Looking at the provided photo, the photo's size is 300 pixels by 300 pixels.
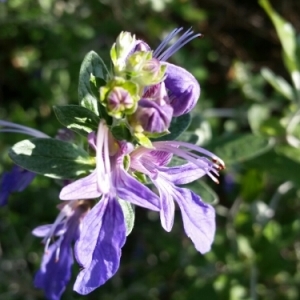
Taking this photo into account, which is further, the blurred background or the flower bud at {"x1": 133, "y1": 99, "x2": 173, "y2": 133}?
the blurred background

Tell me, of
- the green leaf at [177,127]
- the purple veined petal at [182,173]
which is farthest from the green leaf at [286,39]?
the purple veined petal at [182,173]

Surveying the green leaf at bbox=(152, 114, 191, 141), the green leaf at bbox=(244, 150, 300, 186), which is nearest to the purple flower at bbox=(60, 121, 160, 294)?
the green leaf at bbox=(152, 114, 191, 141)

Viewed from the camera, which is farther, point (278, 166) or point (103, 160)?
point (278, 166)

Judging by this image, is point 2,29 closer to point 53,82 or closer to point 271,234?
point 53,82

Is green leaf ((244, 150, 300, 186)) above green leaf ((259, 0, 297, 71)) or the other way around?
the other way around

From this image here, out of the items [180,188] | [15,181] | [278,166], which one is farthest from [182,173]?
[278,166]

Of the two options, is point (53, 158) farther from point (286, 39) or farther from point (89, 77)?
point (286, 39)

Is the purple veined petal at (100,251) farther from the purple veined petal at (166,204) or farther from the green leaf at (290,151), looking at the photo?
the green leaf at (290,151)

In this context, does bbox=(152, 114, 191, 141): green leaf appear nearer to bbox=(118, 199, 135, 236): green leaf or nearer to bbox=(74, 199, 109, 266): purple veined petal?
bbox=(118, 199, 135, 236): green leaf
